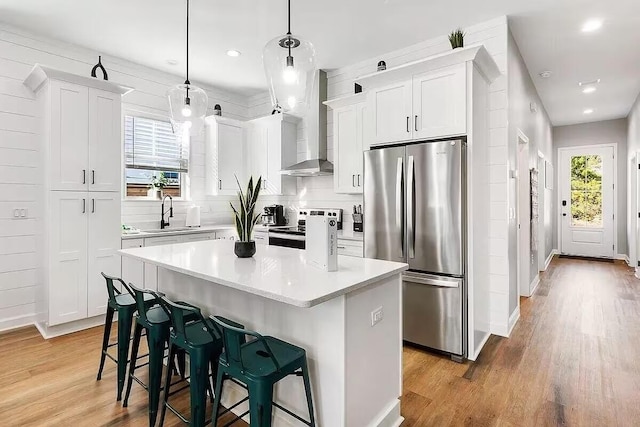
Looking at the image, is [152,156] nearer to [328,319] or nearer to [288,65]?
[288,65]

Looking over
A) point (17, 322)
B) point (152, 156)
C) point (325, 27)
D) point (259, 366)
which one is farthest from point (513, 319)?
point (17, 322)

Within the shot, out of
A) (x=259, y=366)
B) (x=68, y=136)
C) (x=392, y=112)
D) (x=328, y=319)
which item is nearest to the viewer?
(x=259, y=366)


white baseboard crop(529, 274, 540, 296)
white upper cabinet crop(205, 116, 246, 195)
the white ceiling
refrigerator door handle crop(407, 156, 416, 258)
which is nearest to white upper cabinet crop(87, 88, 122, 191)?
the white ceiling

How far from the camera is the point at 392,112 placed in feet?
11.1

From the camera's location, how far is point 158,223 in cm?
473

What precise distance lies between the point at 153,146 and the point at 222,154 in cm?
93

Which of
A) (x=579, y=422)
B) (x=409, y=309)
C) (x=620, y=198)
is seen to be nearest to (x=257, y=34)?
(x=409, y=309)

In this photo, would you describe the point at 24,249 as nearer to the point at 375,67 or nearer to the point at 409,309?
the point at 409,309

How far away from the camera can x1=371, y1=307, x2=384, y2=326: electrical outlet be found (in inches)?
Answer: 73.4

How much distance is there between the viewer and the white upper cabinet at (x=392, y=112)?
10.7 feet

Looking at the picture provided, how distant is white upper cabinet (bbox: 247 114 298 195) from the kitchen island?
2.94 m

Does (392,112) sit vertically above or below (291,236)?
above

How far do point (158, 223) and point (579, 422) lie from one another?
4.72 metres

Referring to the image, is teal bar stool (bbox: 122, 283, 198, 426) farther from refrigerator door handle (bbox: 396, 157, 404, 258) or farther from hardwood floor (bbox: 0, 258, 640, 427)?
refrigerator door handle (bbox: 396, 157, 404, 258)
